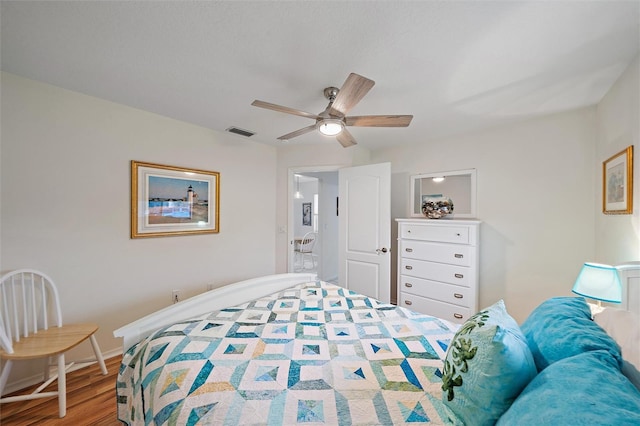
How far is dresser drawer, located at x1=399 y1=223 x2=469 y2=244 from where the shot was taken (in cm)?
263

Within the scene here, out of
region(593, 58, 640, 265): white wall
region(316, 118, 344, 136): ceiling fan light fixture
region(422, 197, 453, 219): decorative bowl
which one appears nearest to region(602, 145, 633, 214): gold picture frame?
region(593, 58, 640, 265): white wall

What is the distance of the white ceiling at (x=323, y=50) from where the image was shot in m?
1.23

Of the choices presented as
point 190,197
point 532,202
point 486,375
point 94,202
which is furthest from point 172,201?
point 532,202

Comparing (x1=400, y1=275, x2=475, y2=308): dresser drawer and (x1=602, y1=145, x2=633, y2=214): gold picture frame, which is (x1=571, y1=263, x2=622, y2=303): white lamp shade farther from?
(x1=400, y1=275, x2=475, y2=308): dresser drawer

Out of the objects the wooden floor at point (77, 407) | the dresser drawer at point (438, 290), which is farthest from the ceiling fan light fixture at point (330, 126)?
the wooden floor at point (77, 407)

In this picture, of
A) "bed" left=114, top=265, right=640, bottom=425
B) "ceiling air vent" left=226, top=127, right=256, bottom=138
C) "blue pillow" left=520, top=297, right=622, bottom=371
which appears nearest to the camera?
"bed" left=114, top=265, right=640, bottom=425

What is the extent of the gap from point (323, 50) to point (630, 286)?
7.57ft

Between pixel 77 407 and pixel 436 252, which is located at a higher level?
pixel 436 252

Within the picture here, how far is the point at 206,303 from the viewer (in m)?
1.72

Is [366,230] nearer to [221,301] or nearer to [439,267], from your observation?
[439,267]

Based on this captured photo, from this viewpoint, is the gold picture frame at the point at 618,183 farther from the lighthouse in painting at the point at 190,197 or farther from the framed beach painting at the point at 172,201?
the lighthouse in painting at the point at 190,197

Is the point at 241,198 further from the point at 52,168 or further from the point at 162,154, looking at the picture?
the point at 52,168

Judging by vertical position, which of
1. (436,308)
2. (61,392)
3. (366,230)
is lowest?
(61,392)

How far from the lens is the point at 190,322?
4.91ft
